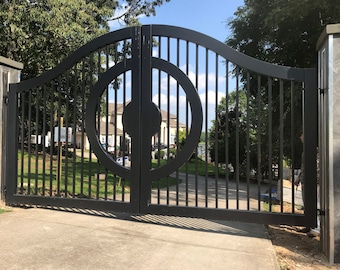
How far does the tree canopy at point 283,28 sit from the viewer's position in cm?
962

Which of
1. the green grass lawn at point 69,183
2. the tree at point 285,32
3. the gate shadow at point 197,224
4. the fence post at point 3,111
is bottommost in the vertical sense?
the gate shadow at point 197,224

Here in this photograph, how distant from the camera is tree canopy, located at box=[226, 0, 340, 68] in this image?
962 centimetres

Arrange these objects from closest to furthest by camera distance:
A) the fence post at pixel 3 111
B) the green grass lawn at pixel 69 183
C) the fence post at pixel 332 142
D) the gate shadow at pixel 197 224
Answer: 1. the fence post at pixel 332 142
2. the gate shadow at pixel 197 224
3. the green grass lawn at pixel 69 183
4. the fence post at pixel 3 111

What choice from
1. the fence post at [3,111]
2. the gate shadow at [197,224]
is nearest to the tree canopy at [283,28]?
the gate shadow at [197,224]

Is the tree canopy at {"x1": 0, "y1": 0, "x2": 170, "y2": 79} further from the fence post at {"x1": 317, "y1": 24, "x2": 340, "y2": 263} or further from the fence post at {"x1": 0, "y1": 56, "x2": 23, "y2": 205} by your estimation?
the fence post at {"x1": 317, "y1": 24, "x2": 340, "y2": 263}

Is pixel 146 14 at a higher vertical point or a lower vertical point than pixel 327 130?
higher

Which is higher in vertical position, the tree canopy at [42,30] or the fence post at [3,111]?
the tree canopy at [42,30]

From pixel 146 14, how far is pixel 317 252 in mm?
19644

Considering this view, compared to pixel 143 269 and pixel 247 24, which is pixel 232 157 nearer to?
pixel 247 24

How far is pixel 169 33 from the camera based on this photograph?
5289 millimetres

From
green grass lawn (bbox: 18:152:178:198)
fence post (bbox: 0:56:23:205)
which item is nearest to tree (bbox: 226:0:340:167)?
green grass lawn (bbox: 18:152:178:198)

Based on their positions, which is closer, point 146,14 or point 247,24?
point 247,24

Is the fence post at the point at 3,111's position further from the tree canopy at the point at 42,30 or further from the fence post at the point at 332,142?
the tree canopy at the point at 42,30

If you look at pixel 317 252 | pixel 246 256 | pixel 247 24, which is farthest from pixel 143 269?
pixel 247 24
